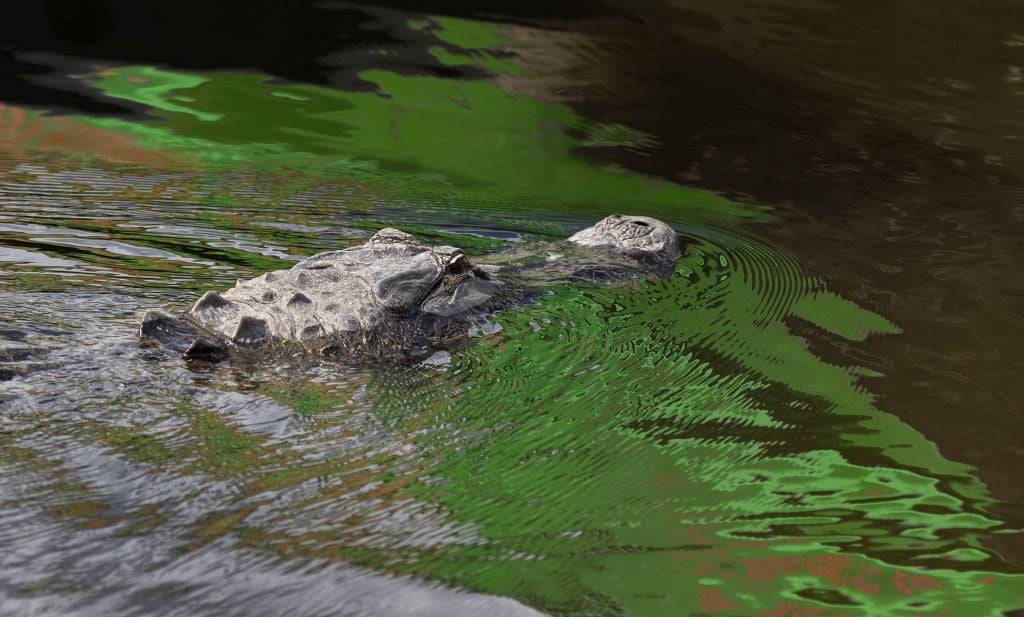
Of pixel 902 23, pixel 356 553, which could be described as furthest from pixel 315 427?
pixel 902 23

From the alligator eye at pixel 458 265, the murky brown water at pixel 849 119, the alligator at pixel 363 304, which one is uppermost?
the murky brown water at pixel 849 119

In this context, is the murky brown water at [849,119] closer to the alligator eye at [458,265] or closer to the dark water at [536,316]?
the dark water at [536,316]

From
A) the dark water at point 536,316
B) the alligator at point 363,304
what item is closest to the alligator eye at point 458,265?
the alligator at point 363,304

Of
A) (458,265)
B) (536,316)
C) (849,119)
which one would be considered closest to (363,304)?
(458,265)

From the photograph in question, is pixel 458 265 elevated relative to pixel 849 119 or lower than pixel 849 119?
lower

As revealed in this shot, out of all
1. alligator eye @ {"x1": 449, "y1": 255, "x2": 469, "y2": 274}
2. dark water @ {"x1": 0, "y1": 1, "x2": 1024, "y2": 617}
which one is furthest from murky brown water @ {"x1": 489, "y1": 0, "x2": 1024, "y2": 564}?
alligator eye @ {"x1": 449, "y1": 255, "x2": 469, "y2": 274}

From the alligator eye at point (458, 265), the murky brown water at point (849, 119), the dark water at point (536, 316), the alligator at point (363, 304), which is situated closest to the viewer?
the dark water at point (536, 316)

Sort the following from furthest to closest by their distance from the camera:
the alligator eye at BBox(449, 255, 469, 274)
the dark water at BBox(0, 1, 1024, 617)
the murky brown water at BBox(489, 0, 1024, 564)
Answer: the murky brown water at BBox(489, 0, 1024, 564)
the alligator eye at BBox(449, 255, 469, 274)
the dark water at BBox(0, 1, 1024, 617)

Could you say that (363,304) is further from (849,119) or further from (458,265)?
(849,119)

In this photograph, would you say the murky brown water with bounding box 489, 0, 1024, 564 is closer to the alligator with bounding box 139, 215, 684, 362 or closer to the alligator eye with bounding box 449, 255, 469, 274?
the alligator with bounding box 139, 215, 684, 362
